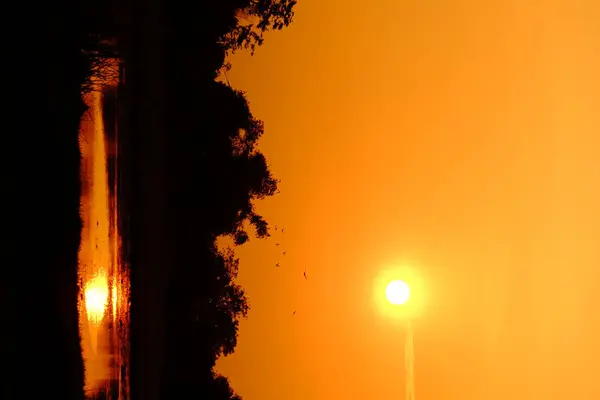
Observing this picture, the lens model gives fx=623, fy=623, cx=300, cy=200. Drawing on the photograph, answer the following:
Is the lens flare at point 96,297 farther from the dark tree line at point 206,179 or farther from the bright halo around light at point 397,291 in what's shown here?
the bright halo around light at point 397,291

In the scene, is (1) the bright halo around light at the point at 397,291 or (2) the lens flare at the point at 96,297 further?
(1) the bright halo around light at the point at 397,291

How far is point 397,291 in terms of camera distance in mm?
16484

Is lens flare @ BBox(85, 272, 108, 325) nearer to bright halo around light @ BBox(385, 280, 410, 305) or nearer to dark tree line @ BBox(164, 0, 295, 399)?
dark tree line @ BBox(164, 0, 295, 399)

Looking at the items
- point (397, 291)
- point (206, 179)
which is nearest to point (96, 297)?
point (206, 179)

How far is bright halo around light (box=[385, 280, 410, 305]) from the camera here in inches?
649

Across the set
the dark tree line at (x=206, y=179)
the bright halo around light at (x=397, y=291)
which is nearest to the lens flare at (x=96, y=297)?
the dark tree line at (x=206, y=179)

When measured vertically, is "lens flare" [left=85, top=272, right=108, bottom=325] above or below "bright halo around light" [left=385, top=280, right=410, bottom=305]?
below

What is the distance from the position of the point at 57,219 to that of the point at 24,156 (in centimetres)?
132

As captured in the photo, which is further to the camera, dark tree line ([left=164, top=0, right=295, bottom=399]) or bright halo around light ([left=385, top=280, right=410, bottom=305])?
bright halo around light ([left=385, top=280, right=410, bottom=305])

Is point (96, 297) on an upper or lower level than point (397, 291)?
lower

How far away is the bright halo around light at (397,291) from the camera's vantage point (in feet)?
54.1

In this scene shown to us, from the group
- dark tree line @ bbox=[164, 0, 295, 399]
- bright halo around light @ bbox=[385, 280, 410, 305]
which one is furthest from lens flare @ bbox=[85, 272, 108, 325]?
bright halo around light @ bbox=[385, 280, 410, 305]

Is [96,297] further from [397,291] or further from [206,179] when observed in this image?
[397,291]

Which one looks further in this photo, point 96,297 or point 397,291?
point 397,291
